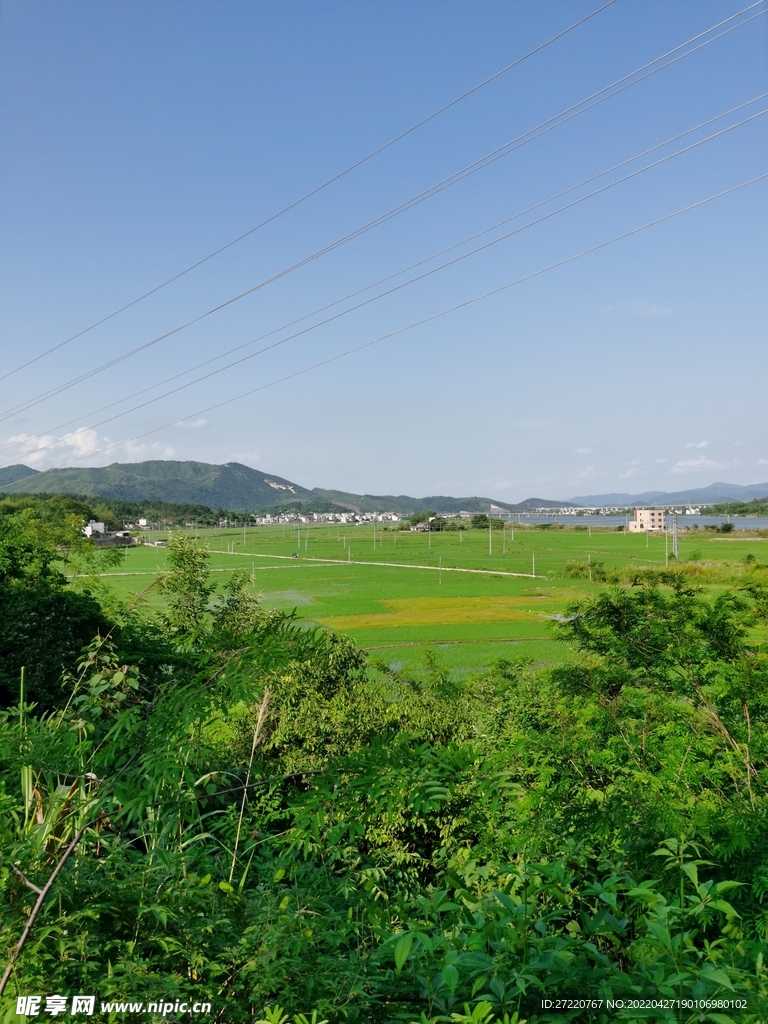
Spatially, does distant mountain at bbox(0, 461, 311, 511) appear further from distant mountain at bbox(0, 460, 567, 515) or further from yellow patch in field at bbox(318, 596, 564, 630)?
yellow patch in field at bbox(318, 596, 564, 630)

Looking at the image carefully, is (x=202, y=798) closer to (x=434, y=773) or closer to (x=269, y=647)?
(x=269, y=647)

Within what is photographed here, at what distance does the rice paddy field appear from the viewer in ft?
35.2

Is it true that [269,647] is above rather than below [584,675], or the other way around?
above

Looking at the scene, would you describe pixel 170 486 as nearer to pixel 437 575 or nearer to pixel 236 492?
pixel 236 492

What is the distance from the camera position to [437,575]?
18.3 metres

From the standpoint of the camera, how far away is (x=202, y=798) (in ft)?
5.09

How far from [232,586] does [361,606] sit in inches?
217

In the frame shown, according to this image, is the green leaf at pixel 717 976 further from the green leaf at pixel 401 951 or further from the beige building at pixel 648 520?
the beige building at pixel 648 520

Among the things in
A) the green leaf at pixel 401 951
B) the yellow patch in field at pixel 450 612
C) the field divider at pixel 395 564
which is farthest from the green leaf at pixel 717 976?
the field divider at pixel 395 564

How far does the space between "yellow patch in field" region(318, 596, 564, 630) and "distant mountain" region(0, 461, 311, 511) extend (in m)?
27.0

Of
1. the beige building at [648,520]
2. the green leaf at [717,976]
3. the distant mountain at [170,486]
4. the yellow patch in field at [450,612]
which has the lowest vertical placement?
the yellow patch in field at [450,612]

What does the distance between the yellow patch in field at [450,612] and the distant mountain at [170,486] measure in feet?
88.6

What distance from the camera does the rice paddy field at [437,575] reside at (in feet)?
35.2

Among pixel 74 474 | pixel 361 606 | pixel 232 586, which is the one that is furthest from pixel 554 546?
pixel 74 474
